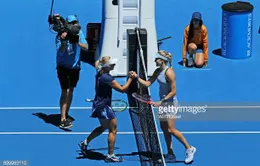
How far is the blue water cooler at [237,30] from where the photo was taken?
1620cm

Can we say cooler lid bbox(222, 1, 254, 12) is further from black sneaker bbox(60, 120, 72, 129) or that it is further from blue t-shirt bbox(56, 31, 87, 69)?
black sneaker bbox(60, 120, 72, 129)

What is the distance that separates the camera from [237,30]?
1628 centimetres

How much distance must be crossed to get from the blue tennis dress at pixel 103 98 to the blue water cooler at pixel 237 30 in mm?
4602

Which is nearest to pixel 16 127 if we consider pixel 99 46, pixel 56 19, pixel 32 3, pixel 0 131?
pixel 0 131

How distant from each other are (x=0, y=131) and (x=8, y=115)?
0.69 metres

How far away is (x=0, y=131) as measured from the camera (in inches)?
539

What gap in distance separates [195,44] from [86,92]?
93.8 inches

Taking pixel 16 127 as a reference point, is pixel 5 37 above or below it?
above

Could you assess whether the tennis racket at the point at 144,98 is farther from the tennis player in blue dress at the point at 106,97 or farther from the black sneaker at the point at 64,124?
the black sneaker at the point at 64,124

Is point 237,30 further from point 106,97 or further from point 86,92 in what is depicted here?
point 106,97

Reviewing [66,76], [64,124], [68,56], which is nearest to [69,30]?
[68,56]

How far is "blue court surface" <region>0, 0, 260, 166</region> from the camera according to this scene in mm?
13039

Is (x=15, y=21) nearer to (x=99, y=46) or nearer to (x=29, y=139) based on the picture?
(x=99, y=46)

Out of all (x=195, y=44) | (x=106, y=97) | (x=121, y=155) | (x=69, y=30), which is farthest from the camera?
(x=195, y=44)
